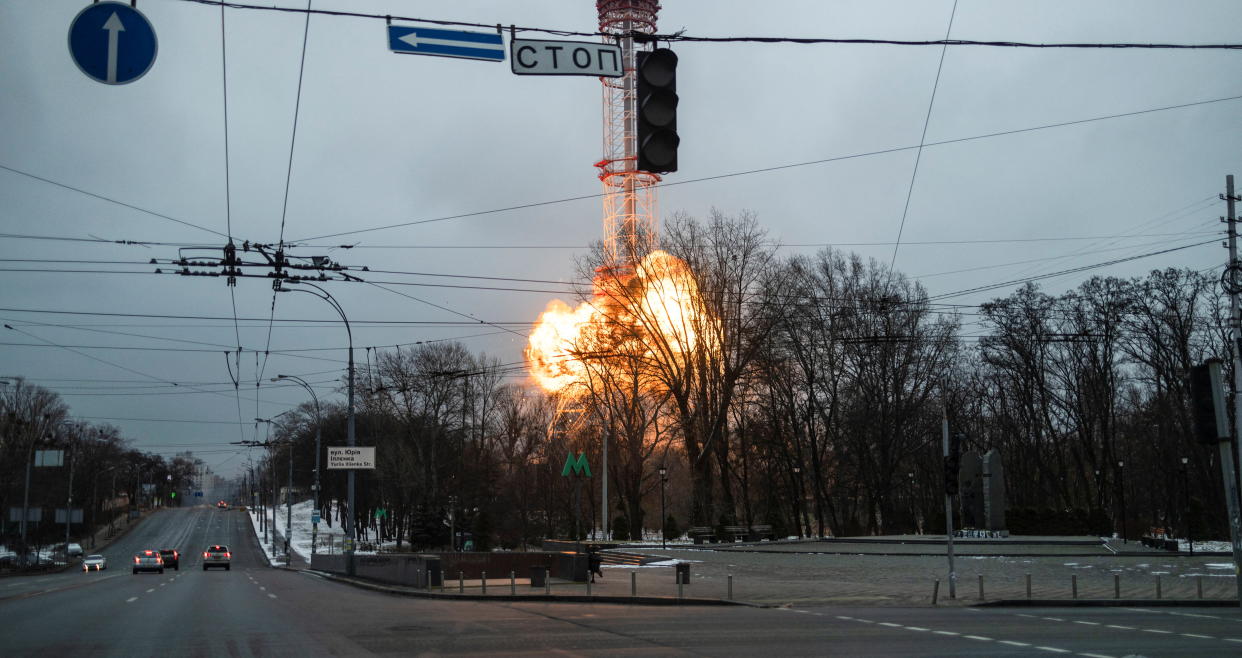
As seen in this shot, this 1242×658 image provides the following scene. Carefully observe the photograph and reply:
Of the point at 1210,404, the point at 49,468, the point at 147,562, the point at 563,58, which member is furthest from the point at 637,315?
the point at 49,468

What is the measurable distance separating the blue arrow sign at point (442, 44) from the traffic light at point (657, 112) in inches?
55.3

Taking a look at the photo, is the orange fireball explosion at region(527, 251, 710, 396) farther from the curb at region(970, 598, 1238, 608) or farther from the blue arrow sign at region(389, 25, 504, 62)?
the blue arrow sign at region(389, 25, 504, 62)

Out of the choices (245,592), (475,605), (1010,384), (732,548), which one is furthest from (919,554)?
(1010,384)

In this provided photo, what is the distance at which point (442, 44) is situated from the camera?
9383 millimetres

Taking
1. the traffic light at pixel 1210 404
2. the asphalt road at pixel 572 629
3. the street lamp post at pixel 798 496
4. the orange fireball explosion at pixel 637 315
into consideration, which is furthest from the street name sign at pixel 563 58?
the street lamp post at pixel 798 496

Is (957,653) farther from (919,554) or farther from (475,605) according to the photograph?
(919,554)

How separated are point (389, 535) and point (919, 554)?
225 ft

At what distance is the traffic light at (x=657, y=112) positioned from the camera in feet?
30.3

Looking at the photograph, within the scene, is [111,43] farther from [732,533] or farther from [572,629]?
[732,533]

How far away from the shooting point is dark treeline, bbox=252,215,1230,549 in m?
54.0

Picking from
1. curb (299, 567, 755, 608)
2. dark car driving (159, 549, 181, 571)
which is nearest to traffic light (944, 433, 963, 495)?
curb (299, 567, 755, 608)

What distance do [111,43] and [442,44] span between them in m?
3.26

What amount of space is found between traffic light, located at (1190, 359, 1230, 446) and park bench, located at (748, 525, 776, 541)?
147ft

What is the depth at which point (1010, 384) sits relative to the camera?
7312 cm
